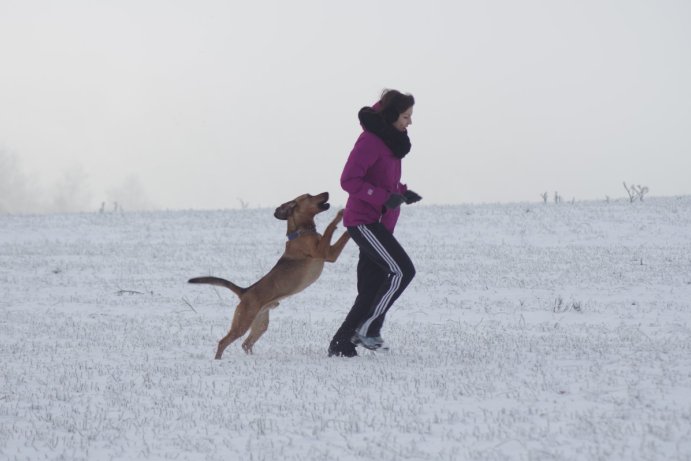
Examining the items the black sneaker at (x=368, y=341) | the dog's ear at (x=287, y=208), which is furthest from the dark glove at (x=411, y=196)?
the black sneaker at (x=368, y=341)

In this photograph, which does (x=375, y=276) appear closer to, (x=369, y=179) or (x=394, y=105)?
(x=369, y=179)

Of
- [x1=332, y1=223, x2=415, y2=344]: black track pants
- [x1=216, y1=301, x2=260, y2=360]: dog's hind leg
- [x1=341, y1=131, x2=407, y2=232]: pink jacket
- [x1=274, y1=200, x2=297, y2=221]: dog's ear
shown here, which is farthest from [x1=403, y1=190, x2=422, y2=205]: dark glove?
[x1=216, y1=301, x2=260, y2=360]: dog's hind leg

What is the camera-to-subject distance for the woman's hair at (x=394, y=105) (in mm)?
7281

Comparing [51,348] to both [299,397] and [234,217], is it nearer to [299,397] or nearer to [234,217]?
[299,397]

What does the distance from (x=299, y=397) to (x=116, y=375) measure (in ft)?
6.68

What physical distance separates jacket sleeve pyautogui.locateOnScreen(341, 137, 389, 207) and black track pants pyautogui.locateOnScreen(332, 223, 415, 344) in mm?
287

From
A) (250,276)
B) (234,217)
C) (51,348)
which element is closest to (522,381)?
(51,348)

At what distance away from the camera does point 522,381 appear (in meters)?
6.03

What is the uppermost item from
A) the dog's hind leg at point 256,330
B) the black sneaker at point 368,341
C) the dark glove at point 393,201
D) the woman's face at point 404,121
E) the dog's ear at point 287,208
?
the woman's face at point 404,121

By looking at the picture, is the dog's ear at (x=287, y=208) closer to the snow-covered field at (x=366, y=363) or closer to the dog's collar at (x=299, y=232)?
the dog's collar at (x=299, y=232)

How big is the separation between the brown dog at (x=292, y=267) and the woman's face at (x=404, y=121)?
3.27ft

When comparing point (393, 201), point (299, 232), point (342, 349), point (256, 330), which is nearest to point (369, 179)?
point (393, 201)

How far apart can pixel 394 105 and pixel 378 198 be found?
34.2 inches

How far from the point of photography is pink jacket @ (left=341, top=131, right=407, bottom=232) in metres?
7.15
